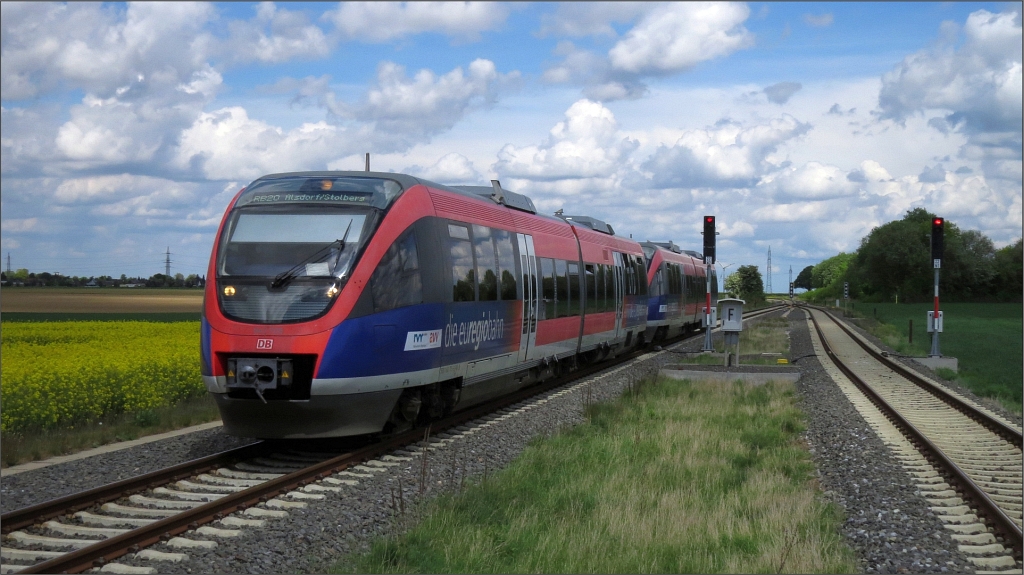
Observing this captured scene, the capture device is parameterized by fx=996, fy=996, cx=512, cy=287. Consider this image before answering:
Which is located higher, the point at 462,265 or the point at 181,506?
the point at 462,265

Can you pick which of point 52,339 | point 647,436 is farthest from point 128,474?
point 52,339

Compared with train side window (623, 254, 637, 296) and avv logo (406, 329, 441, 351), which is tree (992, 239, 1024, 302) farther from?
avv logo (406, 329, 441, 351)

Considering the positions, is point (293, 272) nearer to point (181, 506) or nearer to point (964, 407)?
point (181, 506)

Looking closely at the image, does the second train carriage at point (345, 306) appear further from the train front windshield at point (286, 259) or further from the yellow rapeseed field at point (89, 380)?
the yellow rapeseed field at point (89, 380)

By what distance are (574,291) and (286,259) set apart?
9939 mm

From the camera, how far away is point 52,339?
28.8 metres

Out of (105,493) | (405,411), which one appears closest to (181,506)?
(105,493)

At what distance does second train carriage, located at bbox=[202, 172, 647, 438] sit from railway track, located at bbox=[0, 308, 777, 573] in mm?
493

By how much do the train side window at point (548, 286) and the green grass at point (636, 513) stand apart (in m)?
4.12

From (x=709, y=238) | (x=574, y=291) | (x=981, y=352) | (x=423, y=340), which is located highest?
(x=709, y=238)

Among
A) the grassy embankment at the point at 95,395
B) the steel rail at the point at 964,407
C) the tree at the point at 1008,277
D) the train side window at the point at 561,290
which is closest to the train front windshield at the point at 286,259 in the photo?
the grassy embankment at the point at 95,395

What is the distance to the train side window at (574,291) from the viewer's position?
20.0 m

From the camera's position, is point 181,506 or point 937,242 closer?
point 181,506

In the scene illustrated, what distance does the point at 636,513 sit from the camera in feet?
29.2
